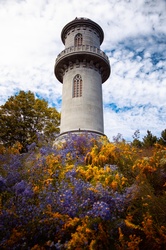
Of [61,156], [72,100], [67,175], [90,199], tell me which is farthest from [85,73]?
[90,199]

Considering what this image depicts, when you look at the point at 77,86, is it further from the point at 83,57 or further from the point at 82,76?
the point at 83,57

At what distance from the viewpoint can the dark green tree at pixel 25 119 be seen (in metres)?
22.9

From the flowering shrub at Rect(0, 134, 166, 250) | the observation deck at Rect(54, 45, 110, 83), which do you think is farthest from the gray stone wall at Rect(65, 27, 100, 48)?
the flowering shrub at Rect(0, 134, 166, 250)

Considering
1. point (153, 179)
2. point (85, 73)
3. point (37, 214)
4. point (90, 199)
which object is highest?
point (85, 73)

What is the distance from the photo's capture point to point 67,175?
5.89m

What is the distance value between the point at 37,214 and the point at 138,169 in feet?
9.33

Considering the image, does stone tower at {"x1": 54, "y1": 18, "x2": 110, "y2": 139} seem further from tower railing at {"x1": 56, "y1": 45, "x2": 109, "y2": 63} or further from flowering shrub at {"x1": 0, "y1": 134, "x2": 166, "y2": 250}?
flowering shrub at {"x1": 0, "y1": 134, "x2": 166, "y2": 250}

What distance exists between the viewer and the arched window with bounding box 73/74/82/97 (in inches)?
712

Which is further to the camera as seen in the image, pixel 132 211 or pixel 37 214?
pixel 132 211

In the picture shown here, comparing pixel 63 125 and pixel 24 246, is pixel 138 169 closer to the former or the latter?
pixel 24 246

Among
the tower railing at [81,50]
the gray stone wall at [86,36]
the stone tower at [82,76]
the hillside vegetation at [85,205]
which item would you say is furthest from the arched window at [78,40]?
the hillside vegetation at [85,205]

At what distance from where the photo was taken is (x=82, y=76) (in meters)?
18.3

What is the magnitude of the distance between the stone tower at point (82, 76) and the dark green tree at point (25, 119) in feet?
18.4

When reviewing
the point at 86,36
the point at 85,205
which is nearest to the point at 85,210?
the point at 85,205
